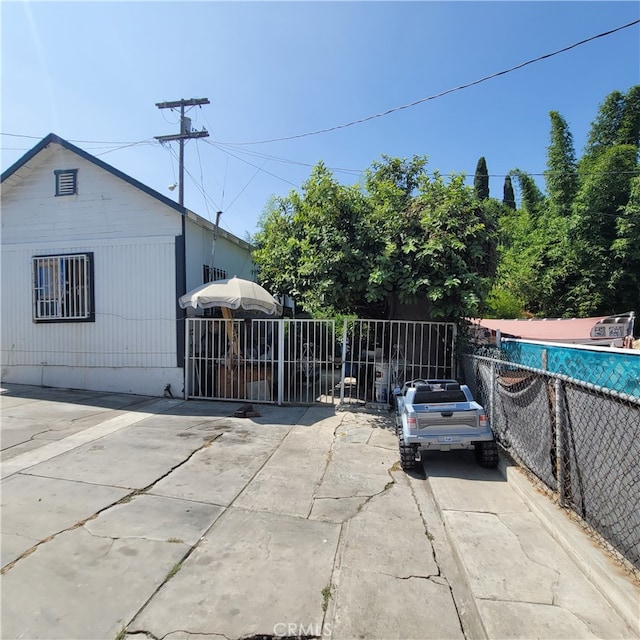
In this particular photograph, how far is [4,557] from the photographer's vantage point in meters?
2.82

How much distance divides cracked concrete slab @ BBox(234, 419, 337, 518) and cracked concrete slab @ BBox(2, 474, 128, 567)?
145 centimetres

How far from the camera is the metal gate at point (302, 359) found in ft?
26.4

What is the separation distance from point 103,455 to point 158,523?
89.9 inches

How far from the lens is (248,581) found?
2.63 m

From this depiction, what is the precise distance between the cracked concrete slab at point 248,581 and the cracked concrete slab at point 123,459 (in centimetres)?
164

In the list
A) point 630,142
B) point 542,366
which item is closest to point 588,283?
point 630,142

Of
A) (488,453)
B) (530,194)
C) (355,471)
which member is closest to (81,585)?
(355,471)

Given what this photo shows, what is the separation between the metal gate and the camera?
317 inches

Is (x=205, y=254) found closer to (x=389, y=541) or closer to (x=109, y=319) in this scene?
(x=109, y=319)

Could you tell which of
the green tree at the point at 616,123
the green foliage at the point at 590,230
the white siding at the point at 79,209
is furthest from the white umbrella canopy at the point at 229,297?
the green tree at the point at 616,123

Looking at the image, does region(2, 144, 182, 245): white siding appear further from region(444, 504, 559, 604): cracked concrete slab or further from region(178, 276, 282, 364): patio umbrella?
region(444, 504, 559, 604): cracked concrete slab

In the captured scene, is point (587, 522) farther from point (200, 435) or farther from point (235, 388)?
point (235, 388)

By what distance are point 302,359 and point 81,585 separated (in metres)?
6.56

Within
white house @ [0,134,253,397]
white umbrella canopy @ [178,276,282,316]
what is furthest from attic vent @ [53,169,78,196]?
white umbrella canopy @ [178,276,282,316]
